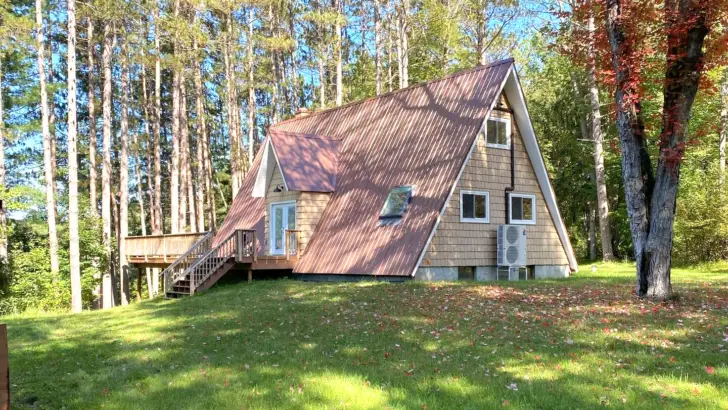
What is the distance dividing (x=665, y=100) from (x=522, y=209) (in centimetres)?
826

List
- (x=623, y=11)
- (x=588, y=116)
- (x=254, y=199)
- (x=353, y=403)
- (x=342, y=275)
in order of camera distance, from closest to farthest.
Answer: (x=353, y=403)
(x=623, y=11)
(x=342, y=275)
(x=254, y=199)
(x=588, y=116)

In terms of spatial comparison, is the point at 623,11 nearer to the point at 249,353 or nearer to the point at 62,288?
the point at 249,353

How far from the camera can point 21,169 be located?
35.7 meters

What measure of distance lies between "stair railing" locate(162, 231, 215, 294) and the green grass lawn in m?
4.96

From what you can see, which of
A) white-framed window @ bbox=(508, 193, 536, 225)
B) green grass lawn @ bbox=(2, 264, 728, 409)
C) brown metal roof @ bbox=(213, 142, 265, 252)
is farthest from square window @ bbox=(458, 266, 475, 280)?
brown metal roof @ bbox=(213, 142, 265, 252)

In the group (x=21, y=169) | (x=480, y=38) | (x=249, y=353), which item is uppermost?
(x=480, y=38)

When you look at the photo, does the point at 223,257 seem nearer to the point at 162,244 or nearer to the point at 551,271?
the point at 162,244

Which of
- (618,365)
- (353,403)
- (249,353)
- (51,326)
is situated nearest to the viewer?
(353,403)

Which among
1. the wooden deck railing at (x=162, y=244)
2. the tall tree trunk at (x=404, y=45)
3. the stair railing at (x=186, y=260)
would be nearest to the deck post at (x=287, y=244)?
the stair railing at (x=186, y=260)

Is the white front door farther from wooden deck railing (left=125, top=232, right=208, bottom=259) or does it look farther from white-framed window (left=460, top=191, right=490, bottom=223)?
white-framed window (left=460, top=191, right=490, bottom=223)

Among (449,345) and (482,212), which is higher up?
(482,212)

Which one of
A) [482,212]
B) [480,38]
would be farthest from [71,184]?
[480,38]

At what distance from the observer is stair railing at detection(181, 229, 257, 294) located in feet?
57.4

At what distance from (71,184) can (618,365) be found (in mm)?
19689
